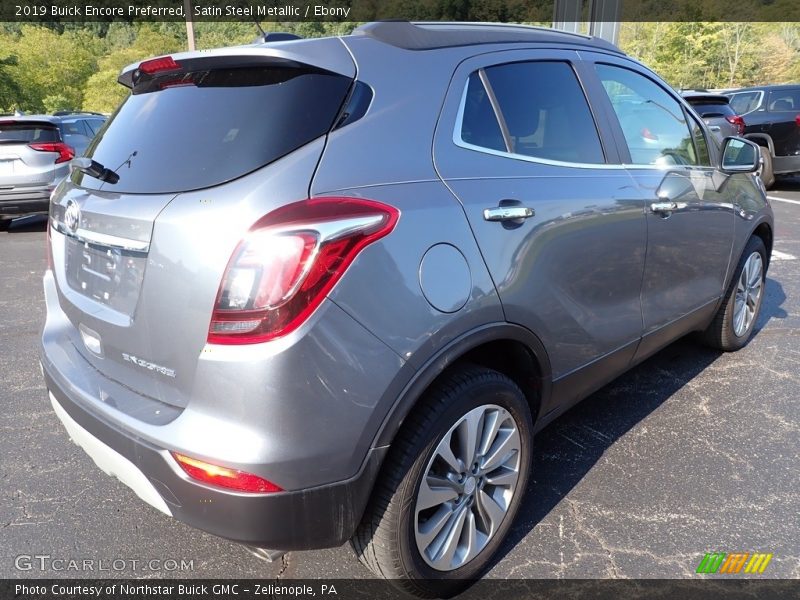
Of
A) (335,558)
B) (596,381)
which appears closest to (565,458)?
(596,381)

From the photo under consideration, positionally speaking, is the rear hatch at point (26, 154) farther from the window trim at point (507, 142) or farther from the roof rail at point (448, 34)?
the window trim at point (507, 142)

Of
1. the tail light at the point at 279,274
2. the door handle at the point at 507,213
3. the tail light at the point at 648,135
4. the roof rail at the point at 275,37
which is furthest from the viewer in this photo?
the tail light at the point at 648,135

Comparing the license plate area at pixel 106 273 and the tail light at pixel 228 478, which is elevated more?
the license plate area at pixel 106 273

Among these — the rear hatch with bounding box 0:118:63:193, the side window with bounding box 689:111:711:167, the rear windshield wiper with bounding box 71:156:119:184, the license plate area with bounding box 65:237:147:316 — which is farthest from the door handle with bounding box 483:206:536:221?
the rear hatch with bounding box 0:118:63:193

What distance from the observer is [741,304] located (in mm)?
3871

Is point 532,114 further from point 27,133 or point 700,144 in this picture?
point 27,133

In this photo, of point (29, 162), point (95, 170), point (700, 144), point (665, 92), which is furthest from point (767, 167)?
point (29, 162)

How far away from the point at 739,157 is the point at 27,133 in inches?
350

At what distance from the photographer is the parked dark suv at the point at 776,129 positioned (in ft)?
34.4

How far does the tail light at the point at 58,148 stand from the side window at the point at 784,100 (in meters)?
12.0

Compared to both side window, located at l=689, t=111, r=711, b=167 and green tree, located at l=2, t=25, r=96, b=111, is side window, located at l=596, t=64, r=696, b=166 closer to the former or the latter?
side window, located at l=689, t=111, r=711, b=167

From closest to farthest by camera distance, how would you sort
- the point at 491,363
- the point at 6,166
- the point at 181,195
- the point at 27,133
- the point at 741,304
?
the point at 181,195
the point at 491,363
the point at 741,304
the point at 6,166
the point at 27,133

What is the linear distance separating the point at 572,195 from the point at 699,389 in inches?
74.8

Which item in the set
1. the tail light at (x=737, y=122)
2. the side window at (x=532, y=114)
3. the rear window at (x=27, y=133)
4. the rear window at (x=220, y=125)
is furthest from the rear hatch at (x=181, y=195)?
the tail light at (x=737, y=122)
